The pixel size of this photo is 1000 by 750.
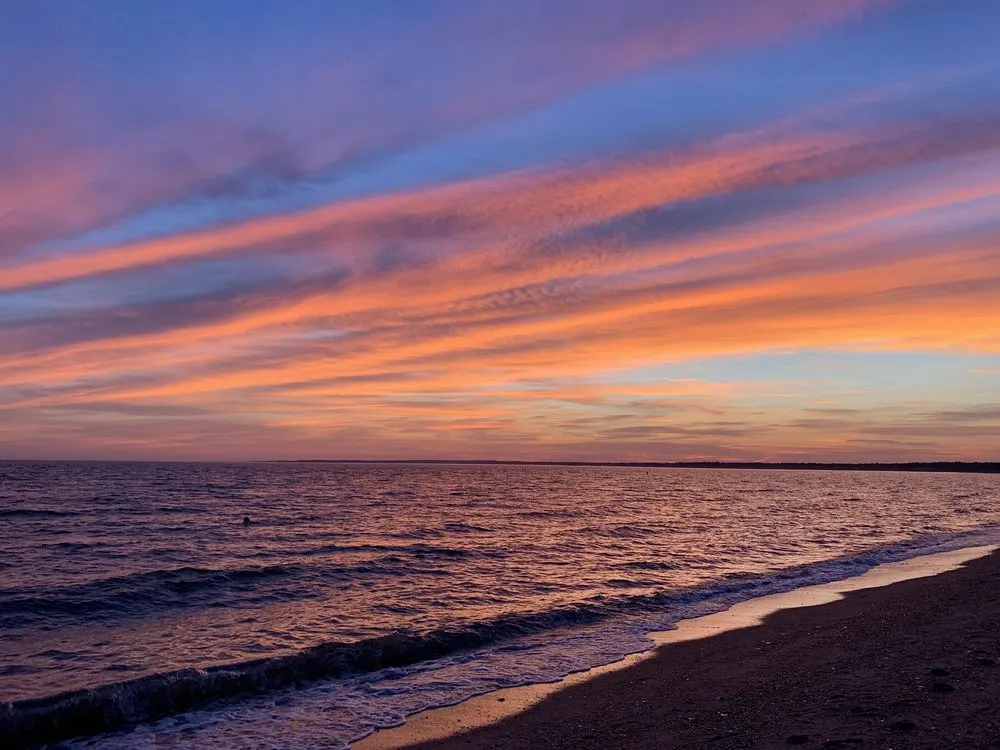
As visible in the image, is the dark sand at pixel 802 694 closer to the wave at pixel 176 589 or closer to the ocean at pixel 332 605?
the ocean at pixel 332 605

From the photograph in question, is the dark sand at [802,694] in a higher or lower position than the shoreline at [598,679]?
higher

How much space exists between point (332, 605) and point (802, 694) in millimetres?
14485

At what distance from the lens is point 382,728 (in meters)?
11.4

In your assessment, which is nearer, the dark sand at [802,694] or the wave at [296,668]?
the dark sand at [802,694]

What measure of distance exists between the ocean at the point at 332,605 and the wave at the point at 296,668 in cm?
5

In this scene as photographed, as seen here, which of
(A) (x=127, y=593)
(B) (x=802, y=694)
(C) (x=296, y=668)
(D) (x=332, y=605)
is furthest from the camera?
(A) (x=127, y=593)

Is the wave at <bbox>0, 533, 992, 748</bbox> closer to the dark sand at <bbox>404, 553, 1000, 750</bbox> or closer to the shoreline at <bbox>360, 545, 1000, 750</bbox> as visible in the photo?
the shoreline at <bbox>360, 545, 1000, 750</bbox>

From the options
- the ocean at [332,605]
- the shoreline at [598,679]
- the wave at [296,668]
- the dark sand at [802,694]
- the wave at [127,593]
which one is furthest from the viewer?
the wave at [127,593]

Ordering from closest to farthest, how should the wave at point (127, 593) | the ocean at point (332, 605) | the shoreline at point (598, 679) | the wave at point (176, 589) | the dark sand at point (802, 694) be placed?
1. the dark sand at point (802, 694)
2. the shoreline at point (598, 679)
3. the ocean at point (332, 605)
4. the wave at point (127, 593)
5. the wave at point (176, 589)

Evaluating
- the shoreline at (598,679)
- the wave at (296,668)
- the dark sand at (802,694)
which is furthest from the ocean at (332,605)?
the dark sand at (802,694)

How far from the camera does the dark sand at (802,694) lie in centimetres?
870

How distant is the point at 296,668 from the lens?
14727mm

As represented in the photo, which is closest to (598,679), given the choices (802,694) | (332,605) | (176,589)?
(802,694)

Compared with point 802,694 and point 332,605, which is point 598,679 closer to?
point 802,694
